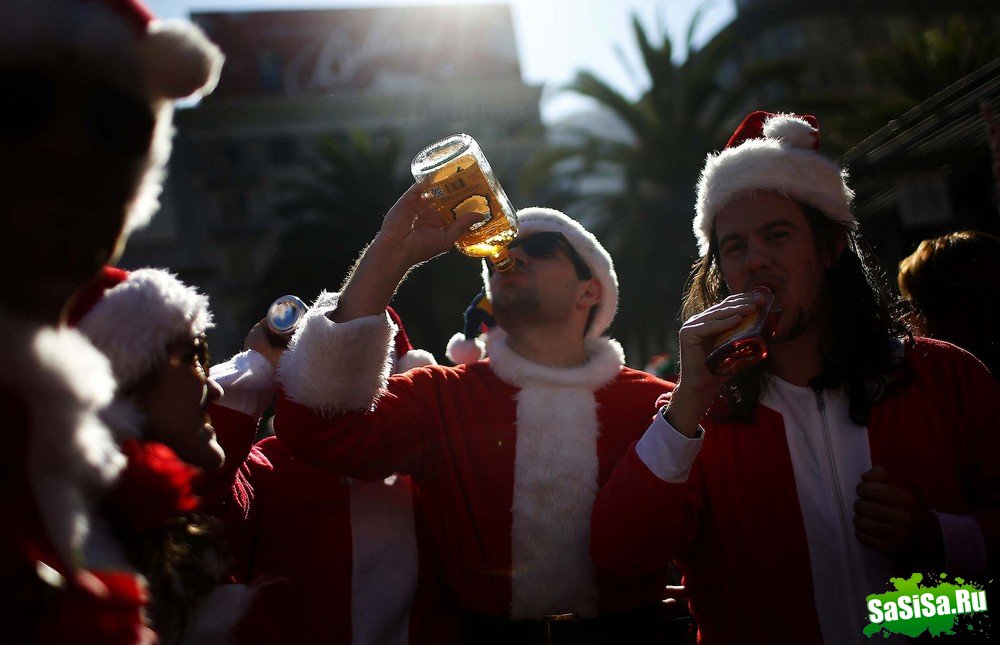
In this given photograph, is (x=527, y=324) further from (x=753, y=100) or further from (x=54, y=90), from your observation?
(x=753, y=100)

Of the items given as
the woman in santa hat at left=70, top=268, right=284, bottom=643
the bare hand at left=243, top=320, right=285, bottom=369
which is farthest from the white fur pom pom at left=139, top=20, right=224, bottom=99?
the bare hand at left=243, top=320, right=285, bottom=369

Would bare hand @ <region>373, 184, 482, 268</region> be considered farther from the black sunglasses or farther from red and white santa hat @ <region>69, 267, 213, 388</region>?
red and white santa hat @ <region>69, 267, 213, 388</region>

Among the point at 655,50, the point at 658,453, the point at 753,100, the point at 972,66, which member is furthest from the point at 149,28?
the point at 753,100

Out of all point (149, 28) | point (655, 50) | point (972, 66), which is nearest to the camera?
point (149, 28)

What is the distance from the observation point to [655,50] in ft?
55.9

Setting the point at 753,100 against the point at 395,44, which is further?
the point at 395,44

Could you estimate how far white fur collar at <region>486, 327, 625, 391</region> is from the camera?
2951mm

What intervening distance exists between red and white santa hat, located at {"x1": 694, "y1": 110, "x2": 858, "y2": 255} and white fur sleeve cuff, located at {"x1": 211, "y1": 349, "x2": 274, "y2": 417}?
1.65m

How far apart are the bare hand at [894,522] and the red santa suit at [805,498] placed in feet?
0.15

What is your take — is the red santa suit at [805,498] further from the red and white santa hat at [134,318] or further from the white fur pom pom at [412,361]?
the white fur pom pom at [412,361]

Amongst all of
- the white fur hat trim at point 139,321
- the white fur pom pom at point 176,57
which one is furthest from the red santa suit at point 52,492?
the white fur hat trim at point 139,321

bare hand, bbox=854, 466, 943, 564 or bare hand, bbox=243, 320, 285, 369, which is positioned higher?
bare hand, bbox=243, 320, 285, 369

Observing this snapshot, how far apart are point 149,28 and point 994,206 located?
27.8 ft

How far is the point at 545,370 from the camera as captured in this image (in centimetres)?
297
